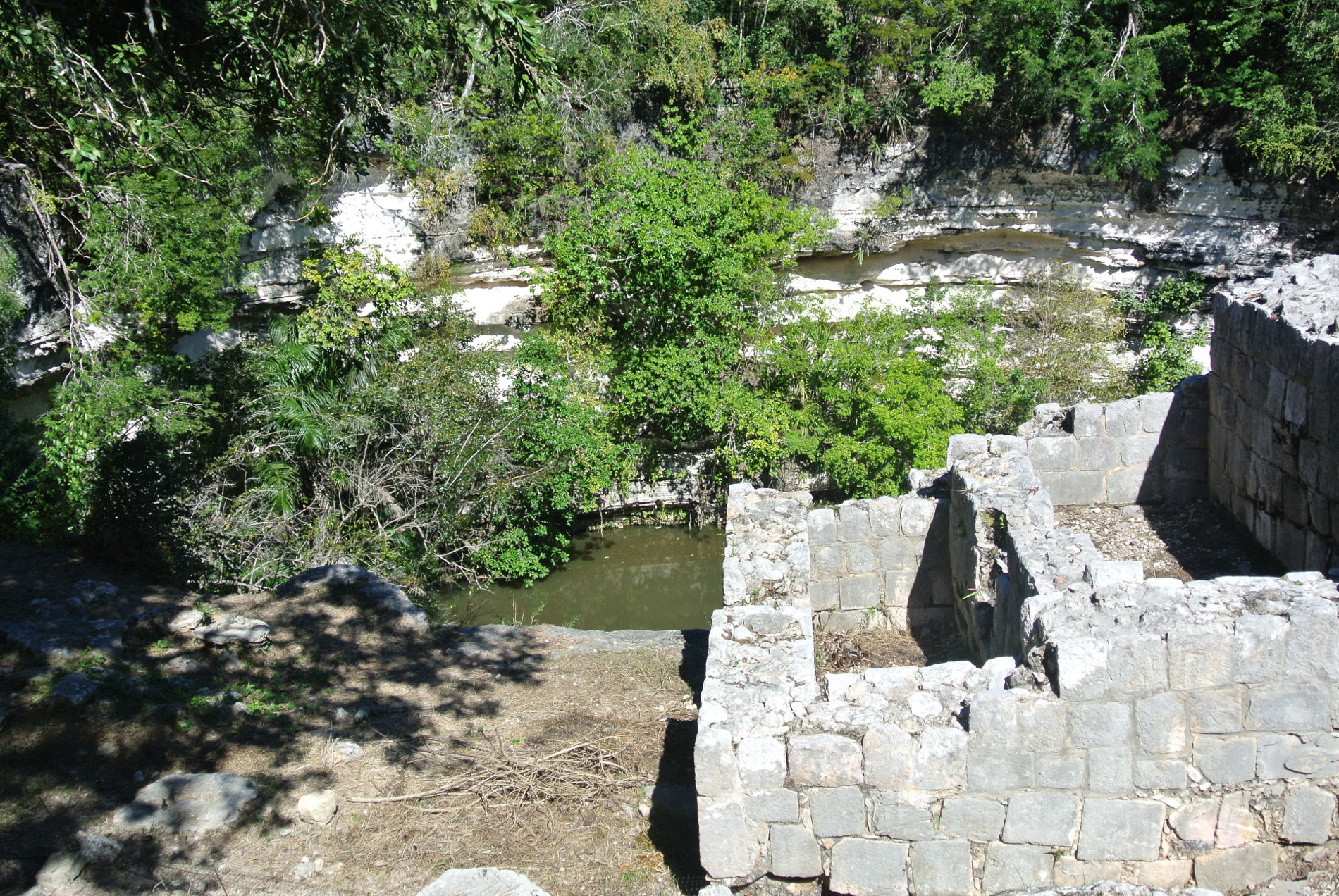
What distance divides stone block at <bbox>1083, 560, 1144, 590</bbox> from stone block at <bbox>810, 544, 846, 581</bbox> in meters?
2.58

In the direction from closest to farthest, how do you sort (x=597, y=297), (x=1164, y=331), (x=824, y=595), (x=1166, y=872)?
(x=1166, y=872), (x=824, y=595), (x=597, y=297), (x=1164, y=331)

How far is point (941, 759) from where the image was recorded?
3.96 meters

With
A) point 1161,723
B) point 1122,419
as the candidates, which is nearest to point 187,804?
point 1161,723

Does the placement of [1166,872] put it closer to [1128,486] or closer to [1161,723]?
[1161,723]

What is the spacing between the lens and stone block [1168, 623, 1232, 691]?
391 centimetres

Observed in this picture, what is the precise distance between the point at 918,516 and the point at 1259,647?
11.1 ft

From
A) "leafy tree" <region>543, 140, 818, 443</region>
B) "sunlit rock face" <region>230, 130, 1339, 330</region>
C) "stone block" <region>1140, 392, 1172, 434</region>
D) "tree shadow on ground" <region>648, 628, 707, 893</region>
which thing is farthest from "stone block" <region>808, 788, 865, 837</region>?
"sunlit rock face" <region>230, 130, 1339, 330</region>

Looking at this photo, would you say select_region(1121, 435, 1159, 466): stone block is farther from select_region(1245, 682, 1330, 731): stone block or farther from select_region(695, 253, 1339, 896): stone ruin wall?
select_region(1245, 682, 1330, 731): stone block

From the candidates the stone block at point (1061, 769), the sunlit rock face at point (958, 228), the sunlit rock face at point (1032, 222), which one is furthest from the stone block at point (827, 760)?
the sunlit rock face at point (1032, 222)

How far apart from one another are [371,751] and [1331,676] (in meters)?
4.97

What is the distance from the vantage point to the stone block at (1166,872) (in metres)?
4.12

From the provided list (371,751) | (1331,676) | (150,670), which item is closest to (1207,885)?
(1331,676)

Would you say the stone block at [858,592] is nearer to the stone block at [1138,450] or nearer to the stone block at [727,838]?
the stone block at [1138,450]

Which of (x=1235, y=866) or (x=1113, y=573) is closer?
(x=1235, y=866)
